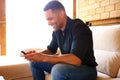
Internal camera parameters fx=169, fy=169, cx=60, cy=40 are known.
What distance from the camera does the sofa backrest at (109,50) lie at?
154 cm

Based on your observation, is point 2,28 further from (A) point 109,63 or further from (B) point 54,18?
(A) point 109,63

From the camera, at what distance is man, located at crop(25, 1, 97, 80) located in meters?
1.17

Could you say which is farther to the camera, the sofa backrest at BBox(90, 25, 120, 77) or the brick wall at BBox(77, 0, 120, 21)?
the brick wall at BBox(77, 0, 120, 21)

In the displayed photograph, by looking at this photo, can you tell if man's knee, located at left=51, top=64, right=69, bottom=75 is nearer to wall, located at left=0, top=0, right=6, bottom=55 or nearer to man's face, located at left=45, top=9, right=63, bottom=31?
man's face, located at left=45, top=9, right=63, bottom=31

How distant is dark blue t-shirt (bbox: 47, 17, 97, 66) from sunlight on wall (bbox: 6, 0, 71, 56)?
165cm

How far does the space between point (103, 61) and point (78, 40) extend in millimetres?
529

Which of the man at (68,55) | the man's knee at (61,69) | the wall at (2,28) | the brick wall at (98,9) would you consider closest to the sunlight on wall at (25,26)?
the wall at (2,28)

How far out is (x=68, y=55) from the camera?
118 centimetres

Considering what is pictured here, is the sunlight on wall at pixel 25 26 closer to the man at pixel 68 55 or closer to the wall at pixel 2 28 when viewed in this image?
the wall at pixel 2 28

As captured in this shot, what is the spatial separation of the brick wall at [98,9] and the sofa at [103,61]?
433 millimetres

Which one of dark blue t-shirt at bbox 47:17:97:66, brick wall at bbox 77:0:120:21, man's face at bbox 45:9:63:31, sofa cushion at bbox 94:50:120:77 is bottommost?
sofa cushion at bbox 94:50:120:77

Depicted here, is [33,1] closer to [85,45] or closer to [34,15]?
[34,15]

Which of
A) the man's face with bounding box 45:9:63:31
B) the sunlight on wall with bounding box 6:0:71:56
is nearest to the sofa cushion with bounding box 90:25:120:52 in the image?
the man's face with bounding box 45:9:63:31

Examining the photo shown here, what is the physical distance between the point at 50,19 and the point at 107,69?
694 mm
